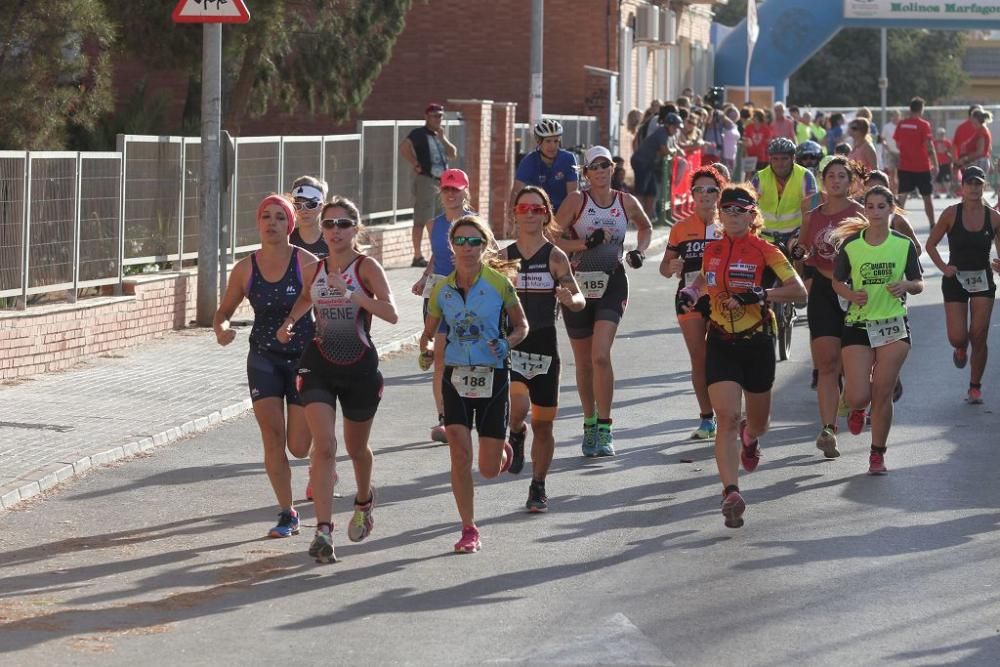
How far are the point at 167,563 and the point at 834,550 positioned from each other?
3120 millimetres

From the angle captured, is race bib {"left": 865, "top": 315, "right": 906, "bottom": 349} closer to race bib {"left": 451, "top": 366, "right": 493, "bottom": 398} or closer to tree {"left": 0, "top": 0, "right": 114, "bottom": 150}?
race bib {"left": 451, "top": 366, "right": 493, "bottom": 398}

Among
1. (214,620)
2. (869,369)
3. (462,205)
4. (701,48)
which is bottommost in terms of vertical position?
(214,620)

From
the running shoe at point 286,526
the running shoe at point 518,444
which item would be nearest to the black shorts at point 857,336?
the running shoe at point 518,444

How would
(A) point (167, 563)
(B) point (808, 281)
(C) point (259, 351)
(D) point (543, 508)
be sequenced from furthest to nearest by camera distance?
(B) point (808, 281), (D) point (543, 508), (C) point (259, 351), (A) point (167, 563)

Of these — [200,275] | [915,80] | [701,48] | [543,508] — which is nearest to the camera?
[543,508]

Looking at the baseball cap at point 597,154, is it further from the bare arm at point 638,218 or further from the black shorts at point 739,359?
the black shorts at point 739,359

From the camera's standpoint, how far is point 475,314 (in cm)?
841

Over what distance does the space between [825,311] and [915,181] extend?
1819 centimetres

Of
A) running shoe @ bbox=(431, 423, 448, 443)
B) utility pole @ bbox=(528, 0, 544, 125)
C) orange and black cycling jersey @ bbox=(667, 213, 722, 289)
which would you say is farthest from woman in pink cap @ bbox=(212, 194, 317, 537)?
utility pole @ bbox=(528, 0, 544, 125)

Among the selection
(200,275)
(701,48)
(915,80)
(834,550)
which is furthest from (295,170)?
(915,80)

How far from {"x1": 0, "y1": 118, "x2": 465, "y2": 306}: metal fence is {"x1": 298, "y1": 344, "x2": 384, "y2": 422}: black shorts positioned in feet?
20.6

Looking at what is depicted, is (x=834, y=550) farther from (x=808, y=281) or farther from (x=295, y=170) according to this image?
(x=295, y=170)

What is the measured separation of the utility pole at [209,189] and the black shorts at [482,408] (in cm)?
860

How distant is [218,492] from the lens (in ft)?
32.6
